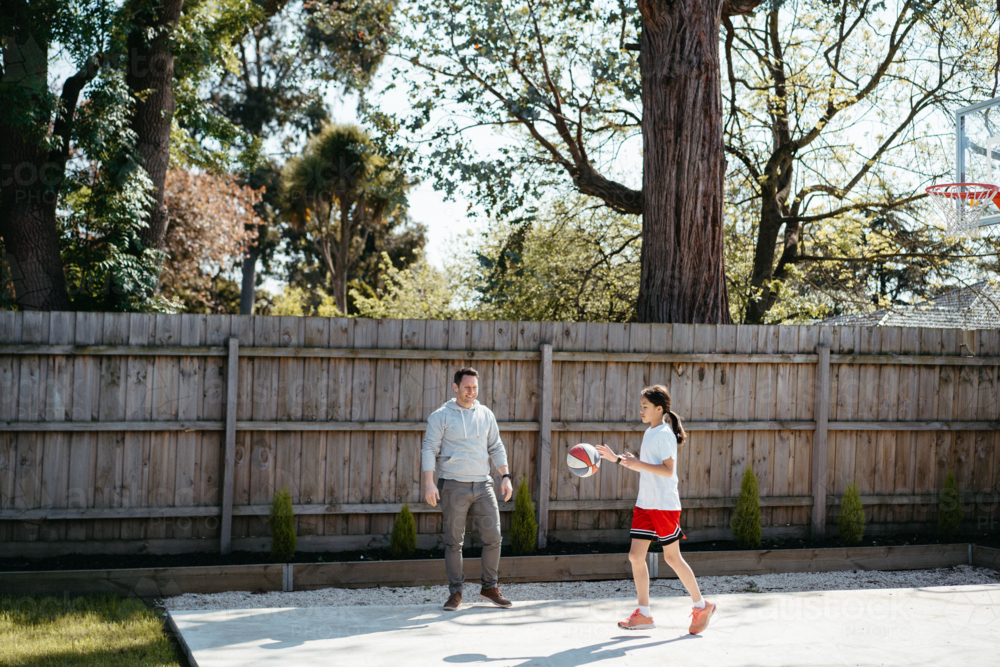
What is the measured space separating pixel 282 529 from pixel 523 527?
6.72 feet

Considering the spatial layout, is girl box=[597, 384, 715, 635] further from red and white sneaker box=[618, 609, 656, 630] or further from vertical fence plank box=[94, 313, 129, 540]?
vertical fence plank box=[94, 313, 129, 540]

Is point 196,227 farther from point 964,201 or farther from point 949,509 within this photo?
point 949,509

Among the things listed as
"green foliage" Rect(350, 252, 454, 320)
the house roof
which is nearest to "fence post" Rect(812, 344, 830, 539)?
the house roof

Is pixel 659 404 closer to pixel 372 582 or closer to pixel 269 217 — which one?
pixel 372 582

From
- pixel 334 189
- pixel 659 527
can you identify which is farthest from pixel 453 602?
pixel 334 189

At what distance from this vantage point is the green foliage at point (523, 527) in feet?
23.5

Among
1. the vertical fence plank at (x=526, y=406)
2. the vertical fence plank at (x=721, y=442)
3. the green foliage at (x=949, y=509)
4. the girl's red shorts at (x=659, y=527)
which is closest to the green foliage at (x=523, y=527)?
the vertical fence plank at (x=526, y=406)

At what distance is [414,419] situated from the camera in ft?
23.5

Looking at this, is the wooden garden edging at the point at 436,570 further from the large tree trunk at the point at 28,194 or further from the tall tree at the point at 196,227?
the tall tree at the point at 196,227

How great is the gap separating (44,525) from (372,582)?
263 cm

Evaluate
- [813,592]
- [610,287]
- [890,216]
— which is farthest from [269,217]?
[813,592]

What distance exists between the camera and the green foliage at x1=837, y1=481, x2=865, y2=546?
25.6 ft

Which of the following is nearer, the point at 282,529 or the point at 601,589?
the point at 282,529

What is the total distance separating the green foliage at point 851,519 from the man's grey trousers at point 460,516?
384 centimetres
